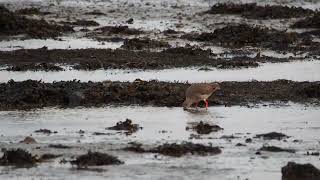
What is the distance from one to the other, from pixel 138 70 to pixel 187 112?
510 cm

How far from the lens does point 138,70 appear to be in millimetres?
21109

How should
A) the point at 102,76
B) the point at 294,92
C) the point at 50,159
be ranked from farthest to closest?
the point at 102,76
the point at 294,92
the point at 50,159

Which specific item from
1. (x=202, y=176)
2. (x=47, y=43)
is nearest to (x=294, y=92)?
(x=202, y=176)

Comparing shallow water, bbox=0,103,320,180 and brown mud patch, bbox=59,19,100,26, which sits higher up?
brown mud patch, bbox=59,19,100,26

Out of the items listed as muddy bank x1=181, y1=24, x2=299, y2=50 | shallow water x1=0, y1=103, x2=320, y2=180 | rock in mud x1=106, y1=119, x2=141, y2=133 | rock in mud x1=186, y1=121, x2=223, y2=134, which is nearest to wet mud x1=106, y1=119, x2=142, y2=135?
rock in mud x1=106, y1=119, x2=141, y2=133

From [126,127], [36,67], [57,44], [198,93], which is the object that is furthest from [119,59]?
[126,127]

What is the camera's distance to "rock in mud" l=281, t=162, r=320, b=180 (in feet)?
36.8

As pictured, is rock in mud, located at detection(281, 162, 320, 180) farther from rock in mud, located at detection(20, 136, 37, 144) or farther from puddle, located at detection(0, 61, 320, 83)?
puddle, located at detection(0, 61, 320, 83)

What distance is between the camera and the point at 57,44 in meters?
25.9

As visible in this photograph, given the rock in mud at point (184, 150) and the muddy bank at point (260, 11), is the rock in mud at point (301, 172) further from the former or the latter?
the muddy bank at point (260, 11)

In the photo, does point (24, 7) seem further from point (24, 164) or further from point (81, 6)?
point (24, 164)

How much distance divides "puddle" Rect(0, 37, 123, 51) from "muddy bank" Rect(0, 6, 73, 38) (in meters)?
0.77

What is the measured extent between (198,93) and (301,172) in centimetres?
504

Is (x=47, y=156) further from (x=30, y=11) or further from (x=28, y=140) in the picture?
(x=30, y=11)
